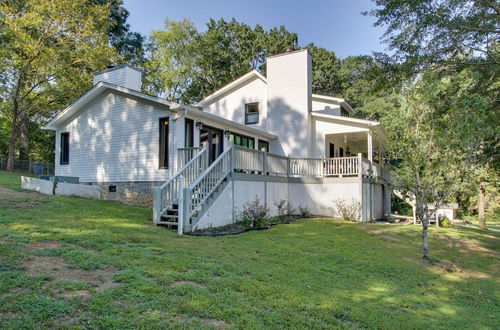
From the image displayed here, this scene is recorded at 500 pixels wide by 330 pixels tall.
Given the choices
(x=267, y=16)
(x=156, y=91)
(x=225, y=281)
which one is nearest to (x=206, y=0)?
(x=267, y=16)

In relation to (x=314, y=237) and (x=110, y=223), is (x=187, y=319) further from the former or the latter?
(x=314, y=237)

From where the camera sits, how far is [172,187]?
31.7ft

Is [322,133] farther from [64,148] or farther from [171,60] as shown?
[171,60]

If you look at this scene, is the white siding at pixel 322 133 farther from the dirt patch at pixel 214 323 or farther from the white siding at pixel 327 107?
the dirt patch at pixel 214 323

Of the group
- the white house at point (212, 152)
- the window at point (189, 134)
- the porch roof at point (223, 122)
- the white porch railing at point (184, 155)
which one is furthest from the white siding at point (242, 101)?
the white porch railing at point (184, 155)

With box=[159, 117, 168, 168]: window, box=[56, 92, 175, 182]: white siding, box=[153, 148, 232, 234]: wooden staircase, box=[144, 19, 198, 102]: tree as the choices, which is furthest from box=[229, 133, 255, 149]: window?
box=[144, 19, 198, 102]: tree

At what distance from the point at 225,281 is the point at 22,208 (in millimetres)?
7451

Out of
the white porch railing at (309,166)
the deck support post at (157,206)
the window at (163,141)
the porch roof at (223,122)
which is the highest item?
the porch roof at (223,122)

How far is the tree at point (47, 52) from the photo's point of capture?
19.7 m

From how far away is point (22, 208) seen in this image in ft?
30.4

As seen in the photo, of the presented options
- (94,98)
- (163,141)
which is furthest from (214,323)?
(94,98)

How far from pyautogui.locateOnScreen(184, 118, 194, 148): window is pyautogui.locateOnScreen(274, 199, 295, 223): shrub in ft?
13.6

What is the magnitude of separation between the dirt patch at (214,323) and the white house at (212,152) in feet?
16.8

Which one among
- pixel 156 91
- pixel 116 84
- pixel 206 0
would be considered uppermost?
pixel 206 0
